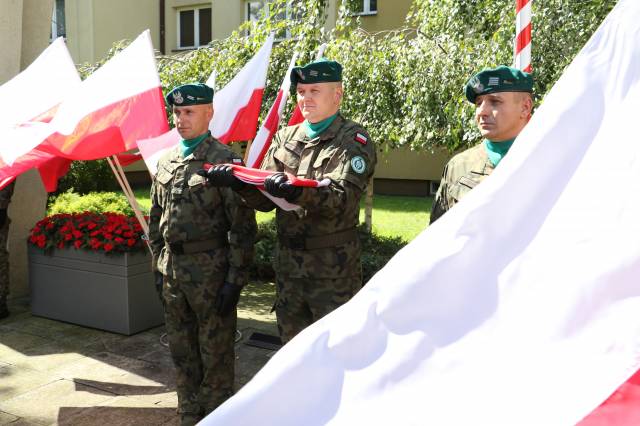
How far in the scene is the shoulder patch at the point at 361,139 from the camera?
3.36 m

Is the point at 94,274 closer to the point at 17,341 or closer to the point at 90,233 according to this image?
the point at 90,233

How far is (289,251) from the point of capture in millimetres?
3514

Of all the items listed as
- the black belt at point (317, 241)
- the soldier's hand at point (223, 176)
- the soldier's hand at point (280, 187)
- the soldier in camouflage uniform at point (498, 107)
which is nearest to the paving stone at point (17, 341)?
the black belt at point (317, 241)

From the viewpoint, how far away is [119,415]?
13.8 feet

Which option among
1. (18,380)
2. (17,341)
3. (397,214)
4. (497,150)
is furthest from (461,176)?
(397,214)

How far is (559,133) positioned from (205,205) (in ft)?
8.50

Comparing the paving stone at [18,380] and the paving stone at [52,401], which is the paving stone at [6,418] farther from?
the paving stone at [18,380]

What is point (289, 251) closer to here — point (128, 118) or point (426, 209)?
point (128, 118)

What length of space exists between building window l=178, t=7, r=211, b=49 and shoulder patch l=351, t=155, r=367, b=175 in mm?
17453

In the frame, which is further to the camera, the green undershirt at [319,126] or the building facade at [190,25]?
the building facade at [190,25]

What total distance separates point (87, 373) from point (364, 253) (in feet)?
12.8

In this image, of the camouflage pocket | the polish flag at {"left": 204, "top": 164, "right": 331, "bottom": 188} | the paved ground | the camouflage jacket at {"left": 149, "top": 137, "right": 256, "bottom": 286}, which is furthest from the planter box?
the polish flag at {"left": 204, "top": 164, "right": 331, "bottom": 188}

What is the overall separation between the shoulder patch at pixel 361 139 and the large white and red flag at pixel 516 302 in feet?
6.40

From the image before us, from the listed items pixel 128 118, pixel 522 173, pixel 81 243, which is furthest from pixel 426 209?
pixel 522 173
